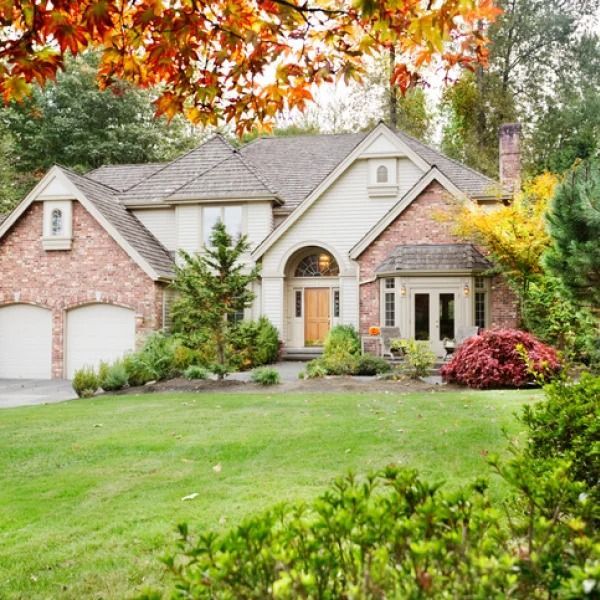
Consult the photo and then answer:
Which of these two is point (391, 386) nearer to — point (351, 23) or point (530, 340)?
point (530, 340)

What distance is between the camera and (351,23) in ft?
16.5

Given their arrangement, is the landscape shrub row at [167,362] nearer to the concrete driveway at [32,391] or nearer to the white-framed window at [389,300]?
the concrete driveway at [32,391]

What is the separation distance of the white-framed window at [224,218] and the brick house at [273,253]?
5cm

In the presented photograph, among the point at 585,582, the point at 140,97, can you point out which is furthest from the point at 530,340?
the point at 140,97

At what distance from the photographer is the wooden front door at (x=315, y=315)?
76.3 ft

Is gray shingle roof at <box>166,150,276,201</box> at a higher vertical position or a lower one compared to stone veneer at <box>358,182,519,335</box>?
higher

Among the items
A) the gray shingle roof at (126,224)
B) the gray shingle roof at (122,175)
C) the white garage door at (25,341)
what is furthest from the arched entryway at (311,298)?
the gray shingle roof at (122,175)

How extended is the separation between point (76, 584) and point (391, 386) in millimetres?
10482

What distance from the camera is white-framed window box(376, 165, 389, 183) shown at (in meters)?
22.5

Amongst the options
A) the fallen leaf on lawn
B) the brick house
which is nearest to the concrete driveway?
the brick house

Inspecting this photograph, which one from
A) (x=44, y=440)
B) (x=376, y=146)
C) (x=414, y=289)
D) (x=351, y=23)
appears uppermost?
(x=376, y=146)

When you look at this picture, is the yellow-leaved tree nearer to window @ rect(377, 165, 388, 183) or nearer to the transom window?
window @ rect(377, 165, 388, 183)

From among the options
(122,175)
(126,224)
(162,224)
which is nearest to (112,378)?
(126,224)

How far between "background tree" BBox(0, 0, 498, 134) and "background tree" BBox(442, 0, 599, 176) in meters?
32.1
